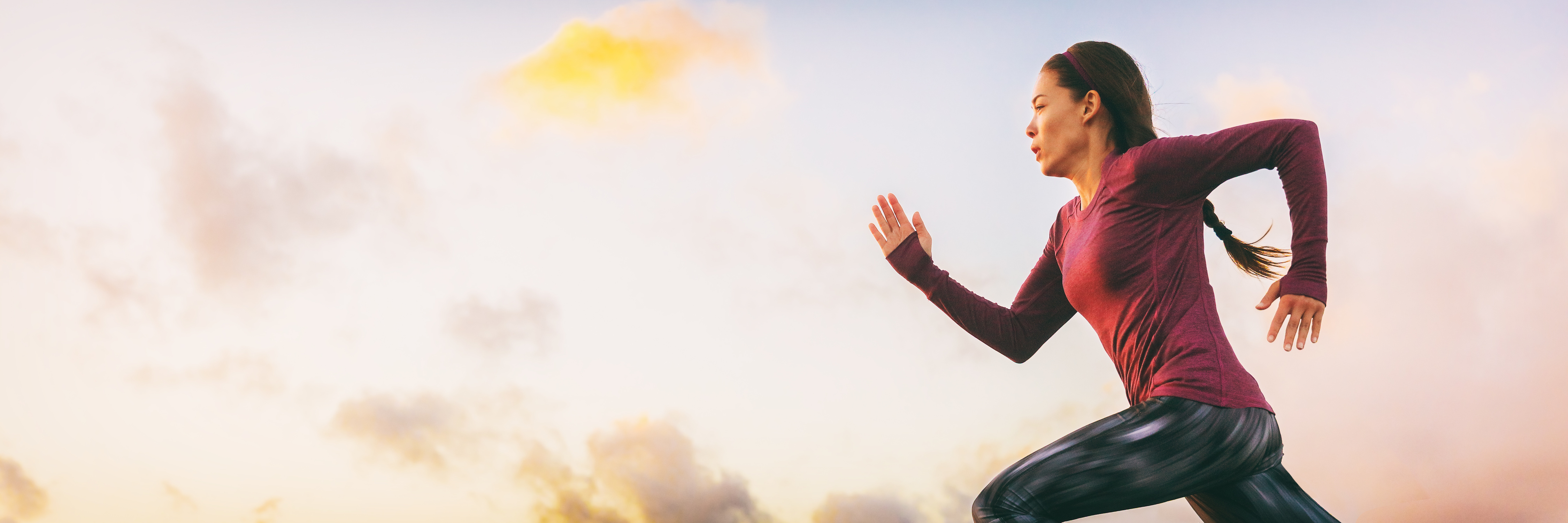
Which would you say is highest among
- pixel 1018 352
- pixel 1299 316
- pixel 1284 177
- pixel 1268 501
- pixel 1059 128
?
pixel 1059 128

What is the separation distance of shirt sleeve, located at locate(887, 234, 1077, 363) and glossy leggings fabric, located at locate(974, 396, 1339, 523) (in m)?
1.12

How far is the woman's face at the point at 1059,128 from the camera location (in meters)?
3.69

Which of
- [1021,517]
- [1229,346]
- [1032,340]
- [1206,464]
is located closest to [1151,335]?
[1229,346]

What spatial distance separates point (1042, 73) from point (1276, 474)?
1.65 metres

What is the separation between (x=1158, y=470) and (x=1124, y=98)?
137 cm

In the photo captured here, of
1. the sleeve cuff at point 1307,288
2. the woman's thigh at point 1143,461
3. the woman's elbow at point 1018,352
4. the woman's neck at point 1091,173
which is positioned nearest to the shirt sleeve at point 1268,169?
the sleeve cuff at point 1307,288

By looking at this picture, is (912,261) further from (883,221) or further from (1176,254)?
(1176,254)

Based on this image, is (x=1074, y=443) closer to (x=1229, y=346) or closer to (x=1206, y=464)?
(x=1206, y=464)

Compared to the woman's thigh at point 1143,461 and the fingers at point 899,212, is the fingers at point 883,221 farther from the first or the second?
the woman's thigh at point 1143,461

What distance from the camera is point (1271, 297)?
314 cm

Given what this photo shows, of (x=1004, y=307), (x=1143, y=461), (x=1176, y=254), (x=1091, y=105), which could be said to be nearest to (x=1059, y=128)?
(x=1091, y=105)

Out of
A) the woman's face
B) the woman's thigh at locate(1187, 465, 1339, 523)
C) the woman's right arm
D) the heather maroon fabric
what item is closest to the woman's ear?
the woman's face

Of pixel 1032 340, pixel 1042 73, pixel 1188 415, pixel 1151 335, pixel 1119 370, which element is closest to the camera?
pixel 1188 415

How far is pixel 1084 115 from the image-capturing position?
368 centimetres
